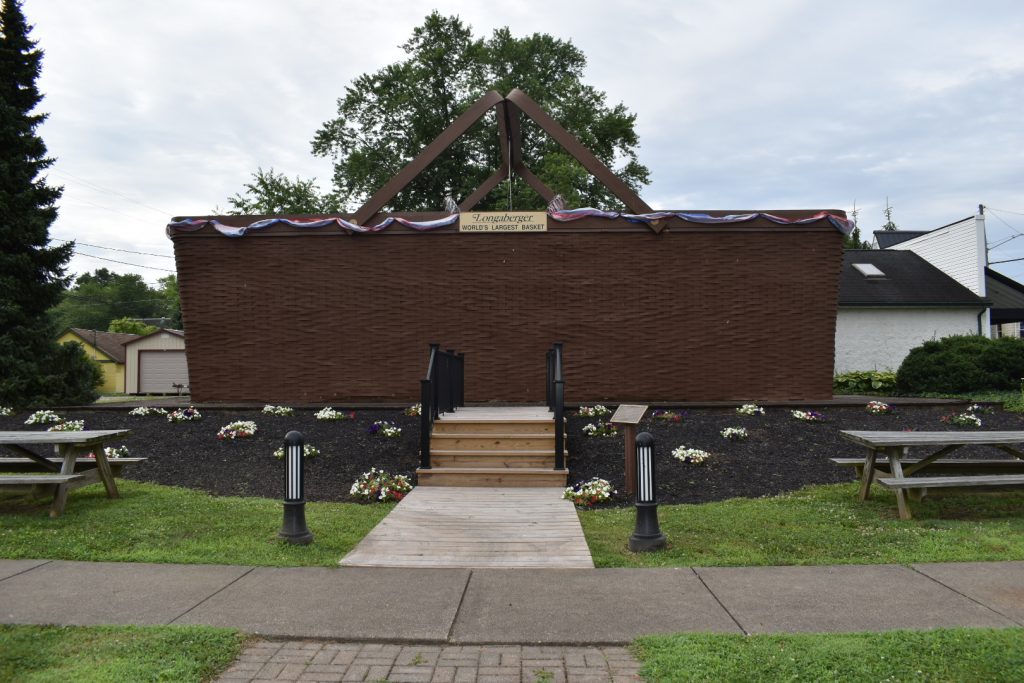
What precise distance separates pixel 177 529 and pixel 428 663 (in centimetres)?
359

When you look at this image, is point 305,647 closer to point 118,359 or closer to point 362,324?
point 362,324

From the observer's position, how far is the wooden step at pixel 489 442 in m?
8.73

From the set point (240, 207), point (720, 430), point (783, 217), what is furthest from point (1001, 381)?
point (240, 207)

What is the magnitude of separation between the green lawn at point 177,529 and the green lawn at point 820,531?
7.52 ft

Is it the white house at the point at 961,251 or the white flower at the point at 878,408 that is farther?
the white house at the point at 961,251

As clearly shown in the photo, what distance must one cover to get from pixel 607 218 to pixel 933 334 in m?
14.4

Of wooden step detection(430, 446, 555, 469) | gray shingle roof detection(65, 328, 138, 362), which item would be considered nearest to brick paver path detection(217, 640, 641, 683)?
wooden step detection(430, 446, 555, 469)

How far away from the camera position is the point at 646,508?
5645 millimetres

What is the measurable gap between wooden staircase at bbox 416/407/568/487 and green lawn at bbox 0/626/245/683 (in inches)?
176

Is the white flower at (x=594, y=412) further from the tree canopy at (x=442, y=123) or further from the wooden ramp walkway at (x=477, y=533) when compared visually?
the tree canopy at (x=442, y=123)

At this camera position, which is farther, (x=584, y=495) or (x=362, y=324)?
(x=362, y=324)

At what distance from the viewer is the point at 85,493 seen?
7602 millimetres

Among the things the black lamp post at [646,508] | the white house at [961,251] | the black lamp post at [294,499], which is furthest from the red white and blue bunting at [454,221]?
the white house at [961,251]

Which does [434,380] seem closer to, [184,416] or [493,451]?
[493,451]
